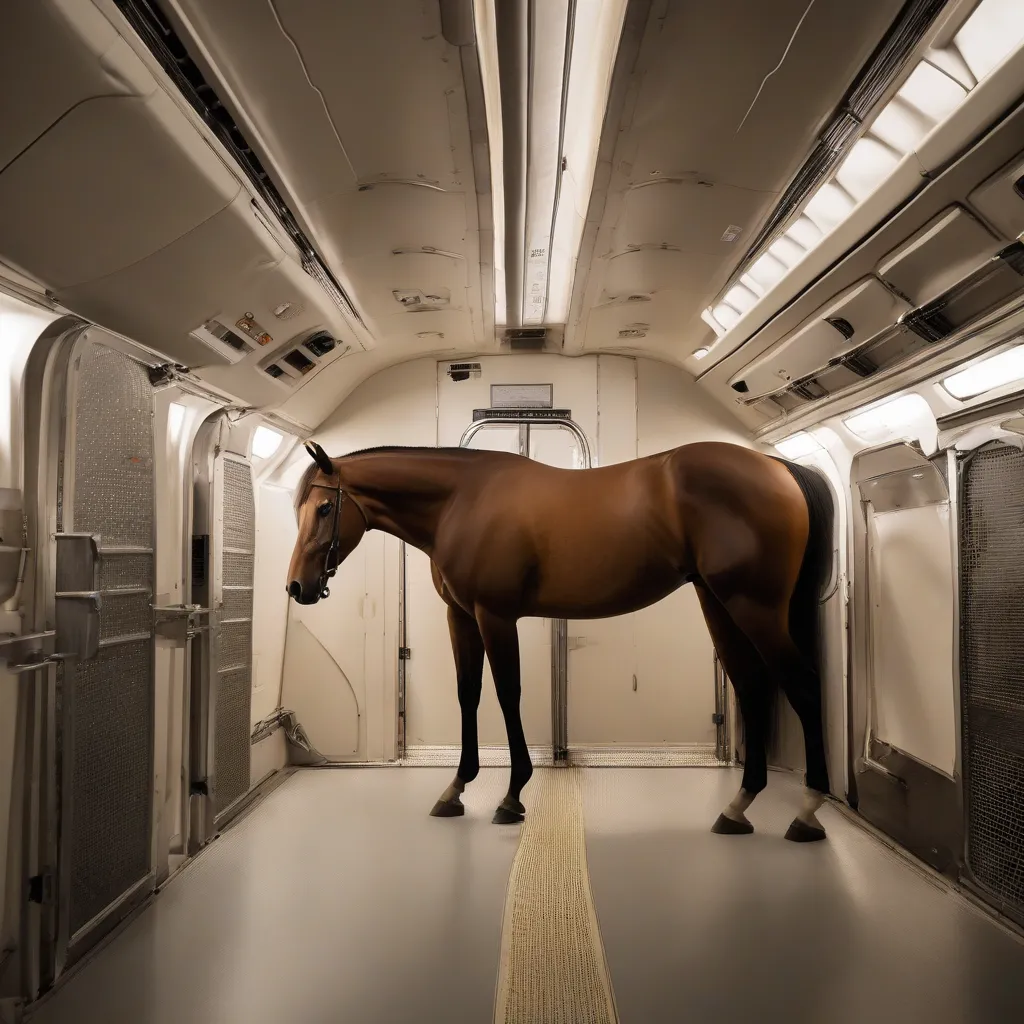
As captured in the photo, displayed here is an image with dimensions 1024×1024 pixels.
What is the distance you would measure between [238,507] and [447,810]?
2.12m

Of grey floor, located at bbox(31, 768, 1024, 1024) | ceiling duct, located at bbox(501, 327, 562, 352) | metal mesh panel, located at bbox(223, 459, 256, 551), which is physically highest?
ceiling duct, located at bbox(501, 327, 562, 352)

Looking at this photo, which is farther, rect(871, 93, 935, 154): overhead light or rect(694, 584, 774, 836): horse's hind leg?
rect(694, 584, 774, 836): horse's hind leg

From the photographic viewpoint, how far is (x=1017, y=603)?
265 centimetres

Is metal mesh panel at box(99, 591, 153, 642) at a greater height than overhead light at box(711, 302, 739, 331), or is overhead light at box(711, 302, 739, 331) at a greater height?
overhead light at box(711, 302, 739, 331)

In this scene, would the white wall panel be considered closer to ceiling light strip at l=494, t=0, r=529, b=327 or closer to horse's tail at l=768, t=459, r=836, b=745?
horse's tail at l=768, t=459, r=836, b=745

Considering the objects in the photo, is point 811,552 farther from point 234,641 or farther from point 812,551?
point 234,641

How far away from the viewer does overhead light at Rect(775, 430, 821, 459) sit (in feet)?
14.6

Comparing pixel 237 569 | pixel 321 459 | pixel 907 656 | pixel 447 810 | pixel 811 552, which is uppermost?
pixel 321 459

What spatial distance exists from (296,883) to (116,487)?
1886 mm

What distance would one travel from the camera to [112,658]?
2727mm

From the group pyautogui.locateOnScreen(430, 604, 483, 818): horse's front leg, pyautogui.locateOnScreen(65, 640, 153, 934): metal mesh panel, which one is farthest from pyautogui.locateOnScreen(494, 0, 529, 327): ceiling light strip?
pyautogui.locateOnScreen(65, 640, 153, 934): metal mesh panel

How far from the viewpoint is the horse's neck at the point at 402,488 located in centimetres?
397

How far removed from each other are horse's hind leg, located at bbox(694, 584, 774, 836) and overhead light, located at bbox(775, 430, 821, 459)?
1.25 m

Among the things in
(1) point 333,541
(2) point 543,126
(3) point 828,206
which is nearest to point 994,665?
(3) point 828,206
